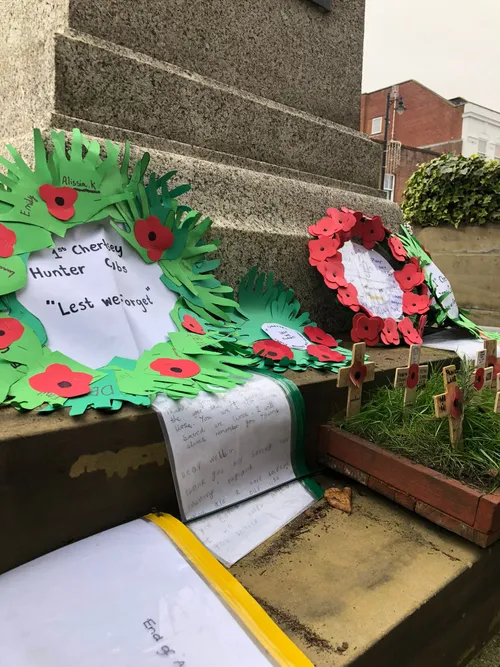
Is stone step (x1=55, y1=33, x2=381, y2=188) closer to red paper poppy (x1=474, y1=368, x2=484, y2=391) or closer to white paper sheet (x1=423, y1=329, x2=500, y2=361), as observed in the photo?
white paper sheet (x1=423, y1=329, x2=500, y2=361)

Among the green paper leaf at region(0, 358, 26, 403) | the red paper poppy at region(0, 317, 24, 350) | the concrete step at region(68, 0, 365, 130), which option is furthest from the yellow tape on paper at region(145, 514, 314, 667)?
the concrete step at region(68, 0, 365, 130)

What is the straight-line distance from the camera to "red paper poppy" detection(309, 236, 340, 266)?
234 cm

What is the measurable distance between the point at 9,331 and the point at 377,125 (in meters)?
31.3

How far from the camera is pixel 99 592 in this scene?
3.03ft

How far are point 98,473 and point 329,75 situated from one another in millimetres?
2695

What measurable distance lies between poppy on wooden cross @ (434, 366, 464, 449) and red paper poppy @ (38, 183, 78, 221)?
1219 mm

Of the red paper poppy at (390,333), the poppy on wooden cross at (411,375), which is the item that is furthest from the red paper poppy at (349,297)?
the poppy on wooden cross at (411,375)

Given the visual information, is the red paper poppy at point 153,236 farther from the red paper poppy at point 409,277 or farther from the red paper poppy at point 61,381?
the red paper poppy at point 409,277

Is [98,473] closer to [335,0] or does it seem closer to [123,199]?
[123,199]

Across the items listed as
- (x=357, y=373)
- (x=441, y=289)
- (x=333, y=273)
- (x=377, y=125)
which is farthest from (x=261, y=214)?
(x=377, y=125)

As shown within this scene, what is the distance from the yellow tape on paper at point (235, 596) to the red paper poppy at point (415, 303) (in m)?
1.83

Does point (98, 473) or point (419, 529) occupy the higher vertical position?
point (98, 473)

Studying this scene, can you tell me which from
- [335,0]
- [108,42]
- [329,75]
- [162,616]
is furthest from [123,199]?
[335,0]

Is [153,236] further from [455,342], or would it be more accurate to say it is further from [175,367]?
[455,342]
